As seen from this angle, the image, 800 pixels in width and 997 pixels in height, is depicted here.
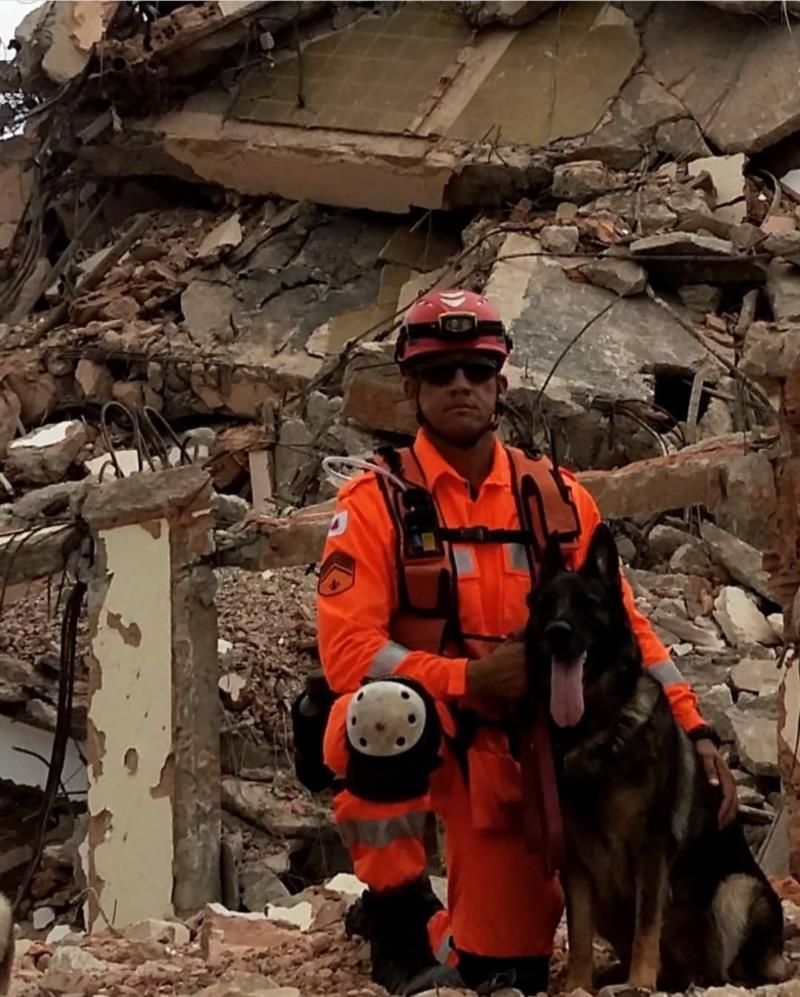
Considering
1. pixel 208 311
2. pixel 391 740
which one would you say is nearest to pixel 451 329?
pixel 391 740

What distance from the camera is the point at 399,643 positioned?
3.62 metres

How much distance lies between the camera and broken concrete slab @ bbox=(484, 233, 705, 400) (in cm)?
1105

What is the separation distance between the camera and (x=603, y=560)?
3.43 m

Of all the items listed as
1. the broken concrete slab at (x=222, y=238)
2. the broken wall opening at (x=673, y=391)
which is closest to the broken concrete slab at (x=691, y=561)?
the broken wall opening at (x=673, y=391)

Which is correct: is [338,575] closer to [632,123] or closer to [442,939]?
[442,939]

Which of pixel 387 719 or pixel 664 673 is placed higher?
pixel 387 719

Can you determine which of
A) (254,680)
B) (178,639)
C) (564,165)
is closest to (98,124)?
(564,165)

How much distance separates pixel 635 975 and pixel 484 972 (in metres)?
0.39

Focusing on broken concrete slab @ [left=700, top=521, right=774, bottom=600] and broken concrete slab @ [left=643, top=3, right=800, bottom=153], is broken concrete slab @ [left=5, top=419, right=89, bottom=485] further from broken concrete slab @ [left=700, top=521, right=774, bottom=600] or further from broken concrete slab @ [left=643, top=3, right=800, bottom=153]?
broken concrete slab @ [left=643, top=3, right=800, bottom=153]

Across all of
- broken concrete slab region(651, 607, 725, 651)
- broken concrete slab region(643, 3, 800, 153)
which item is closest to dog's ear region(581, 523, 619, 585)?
broken concrete slab region(651, 607, 725, 651)

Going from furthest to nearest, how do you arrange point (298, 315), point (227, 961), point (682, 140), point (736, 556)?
1. point (298, 315)
2. point (682, 140)
3. point (736, 556)
4. point (227, 961)

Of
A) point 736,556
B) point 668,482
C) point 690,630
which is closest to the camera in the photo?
point 668,482

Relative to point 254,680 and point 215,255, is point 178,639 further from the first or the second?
point 215,255

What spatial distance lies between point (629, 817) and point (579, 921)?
0.30m
